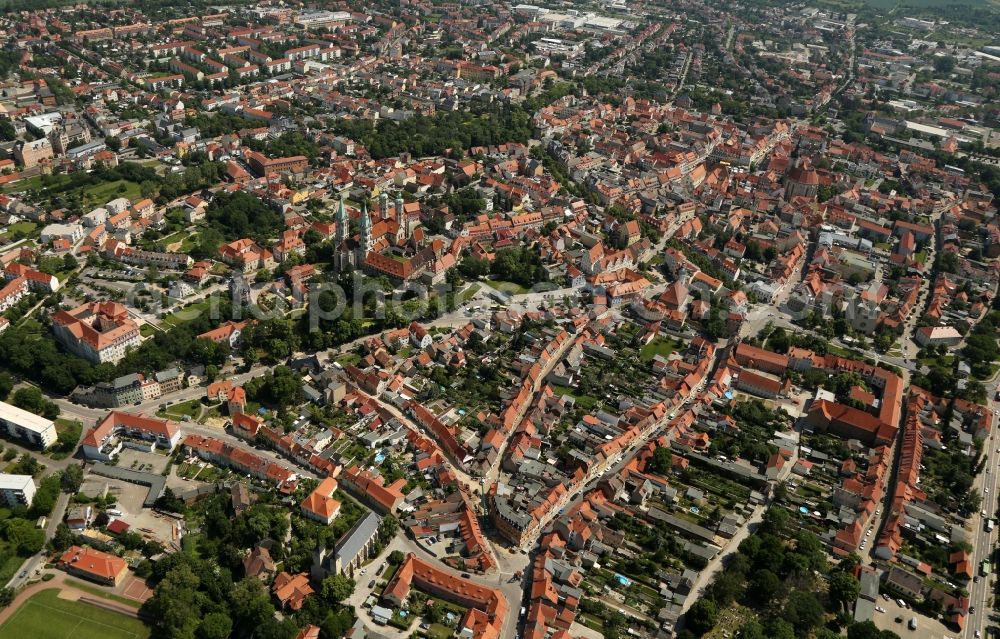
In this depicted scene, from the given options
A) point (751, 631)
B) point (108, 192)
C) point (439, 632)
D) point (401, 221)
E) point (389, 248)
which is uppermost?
point (401, 221)

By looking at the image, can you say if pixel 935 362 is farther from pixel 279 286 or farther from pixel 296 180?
pixel 296 180

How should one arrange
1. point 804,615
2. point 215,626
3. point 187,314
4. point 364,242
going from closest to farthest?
point 215,626
point 804,615
point 187,314
point 364,242

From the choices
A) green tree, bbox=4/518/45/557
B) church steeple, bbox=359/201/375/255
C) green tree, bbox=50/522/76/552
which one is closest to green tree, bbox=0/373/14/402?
green tree, bbox=4/518/45/557

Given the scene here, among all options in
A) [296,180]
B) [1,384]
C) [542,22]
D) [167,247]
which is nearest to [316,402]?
[1,384]

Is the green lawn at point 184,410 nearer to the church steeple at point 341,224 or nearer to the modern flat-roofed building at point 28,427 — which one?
the modern flat-roofed building at point 28,427

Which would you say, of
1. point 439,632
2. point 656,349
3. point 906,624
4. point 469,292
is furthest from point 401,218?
point 906,624

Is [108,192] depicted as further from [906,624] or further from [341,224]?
[906,624]

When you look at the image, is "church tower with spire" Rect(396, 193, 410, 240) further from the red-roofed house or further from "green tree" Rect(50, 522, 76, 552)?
the red-roofed house
